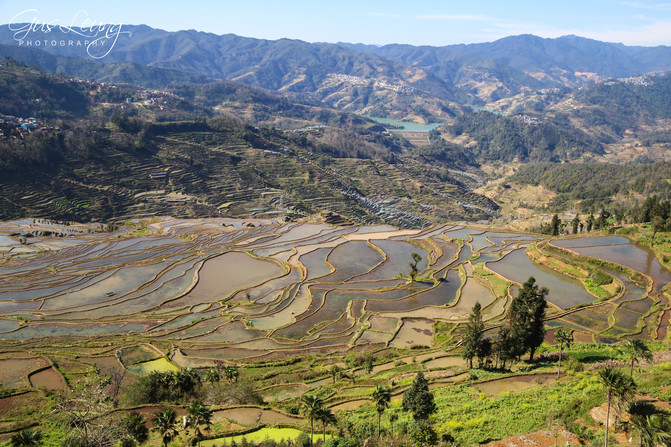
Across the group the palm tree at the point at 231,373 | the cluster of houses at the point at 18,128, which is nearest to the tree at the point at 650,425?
the palm tree at the point at 231,373

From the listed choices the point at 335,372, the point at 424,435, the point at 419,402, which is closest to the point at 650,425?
the point at 424,435

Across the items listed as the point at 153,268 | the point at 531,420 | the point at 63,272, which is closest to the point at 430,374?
the point at 531,420

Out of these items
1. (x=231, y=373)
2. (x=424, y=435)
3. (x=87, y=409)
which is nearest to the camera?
(x=424, y=435)

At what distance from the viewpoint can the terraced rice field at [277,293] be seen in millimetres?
37156

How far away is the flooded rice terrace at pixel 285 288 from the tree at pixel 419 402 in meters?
13.0

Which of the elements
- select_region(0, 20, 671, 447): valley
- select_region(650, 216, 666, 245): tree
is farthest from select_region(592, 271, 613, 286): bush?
select_region(650, 216, 666, 245): tree

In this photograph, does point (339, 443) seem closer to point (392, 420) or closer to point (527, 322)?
point (392, 420)

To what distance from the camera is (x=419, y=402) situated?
74.2ft

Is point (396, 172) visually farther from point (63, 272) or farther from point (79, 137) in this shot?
point (63, 272)

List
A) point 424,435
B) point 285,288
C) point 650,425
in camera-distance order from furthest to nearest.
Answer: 1. point 285,288
2. point 424,435
3. point 650,425

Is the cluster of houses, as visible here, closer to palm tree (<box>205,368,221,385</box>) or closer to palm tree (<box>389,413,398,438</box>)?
palm tree (<box>205,368,221,385</box>)

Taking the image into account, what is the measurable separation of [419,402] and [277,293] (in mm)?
27087

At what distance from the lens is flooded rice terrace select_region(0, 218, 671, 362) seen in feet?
126

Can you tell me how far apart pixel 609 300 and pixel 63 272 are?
63.2 m
